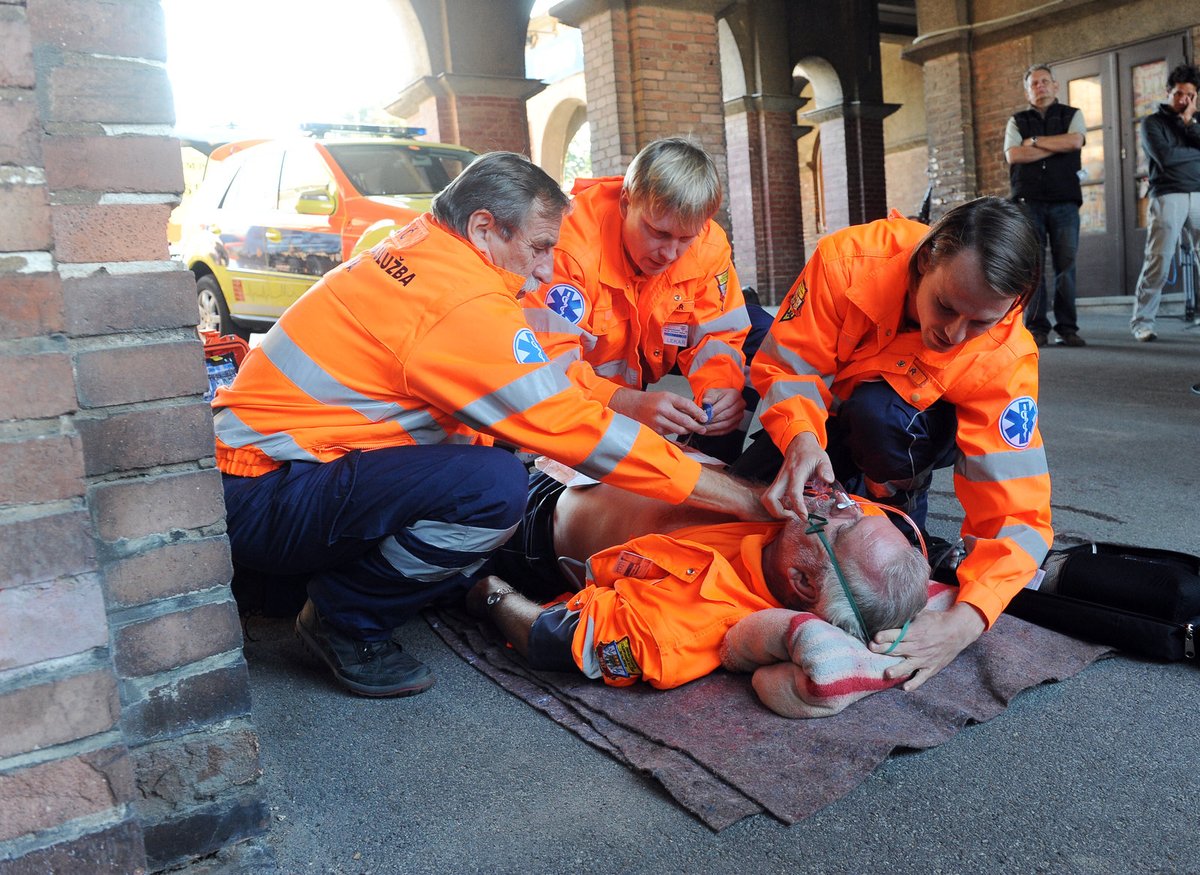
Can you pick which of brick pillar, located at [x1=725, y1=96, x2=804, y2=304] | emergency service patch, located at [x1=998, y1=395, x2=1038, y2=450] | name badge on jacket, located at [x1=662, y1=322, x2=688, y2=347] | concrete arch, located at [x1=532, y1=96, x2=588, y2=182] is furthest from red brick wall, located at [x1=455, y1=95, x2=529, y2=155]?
concrete arch, located at [x1=532, y1=96, x2=588, y2=182]

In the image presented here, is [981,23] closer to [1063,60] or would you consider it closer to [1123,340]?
[1063,60]

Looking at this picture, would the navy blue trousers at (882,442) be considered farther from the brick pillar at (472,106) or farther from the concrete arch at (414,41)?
the concrete arch at (414,41)

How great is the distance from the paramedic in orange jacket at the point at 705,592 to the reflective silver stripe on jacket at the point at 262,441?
0.68m

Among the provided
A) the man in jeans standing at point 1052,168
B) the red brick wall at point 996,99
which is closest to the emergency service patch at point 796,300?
the man in jeans standing at point 1052,168

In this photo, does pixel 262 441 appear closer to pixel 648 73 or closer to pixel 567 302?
pixel 567 302

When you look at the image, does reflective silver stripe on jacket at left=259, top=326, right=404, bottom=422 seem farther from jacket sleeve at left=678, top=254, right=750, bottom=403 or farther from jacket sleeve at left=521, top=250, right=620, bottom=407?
jacket sleeve at left=678, top=254, right=750, bottom=403

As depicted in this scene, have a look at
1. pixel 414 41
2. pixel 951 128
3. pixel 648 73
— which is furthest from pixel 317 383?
pixel 951 128

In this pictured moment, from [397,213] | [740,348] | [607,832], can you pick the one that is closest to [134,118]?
[607,832]

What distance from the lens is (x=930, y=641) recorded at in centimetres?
216

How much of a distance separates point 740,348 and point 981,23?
9.93m

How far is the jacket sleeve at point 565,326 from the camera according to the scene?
9.82 feet

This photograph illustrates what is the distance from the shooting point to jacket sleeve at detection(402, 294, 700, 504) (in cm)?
206

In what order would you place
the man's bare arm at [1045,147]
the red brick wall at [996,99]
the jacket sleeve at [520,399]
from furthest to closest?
1. the red brick wall at [996,99]
2. the man's bare arm at [1045,147]
3. the jacket sleeve at [520,399]

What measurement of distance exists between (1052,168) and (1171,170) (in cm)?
83
